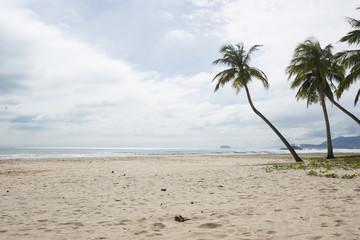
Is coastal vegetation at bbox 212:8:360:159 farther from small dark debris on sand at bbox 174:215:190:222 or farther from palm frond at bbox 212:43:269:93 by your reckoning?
small dark debris on sand at bbox 174:215:190:222

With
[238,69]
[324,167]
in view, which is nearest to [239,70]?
[238,69]

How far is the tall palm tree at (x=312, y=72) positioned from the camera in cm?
1903

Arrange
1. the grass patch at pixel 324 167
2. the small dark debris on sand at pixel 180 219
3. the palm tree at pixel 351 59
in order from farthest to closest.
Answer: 1. the palm tree at pixel 351 59
2. the grass patch at pixel 324 167
3. the small dark debris on sand at pixel 180 219

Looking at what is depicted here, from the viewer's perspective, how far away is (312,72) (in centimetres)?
2067

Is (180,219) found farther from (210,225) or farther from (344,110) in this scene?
(344,110)

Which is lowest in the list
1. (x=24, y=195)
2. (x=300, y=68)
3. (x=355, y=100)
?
(x=24, y=195)

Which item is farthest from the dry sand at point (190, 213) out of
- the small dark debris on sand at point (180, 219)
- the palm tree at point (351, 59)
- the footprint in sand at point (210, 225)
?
the palm tree at point (351, 59)

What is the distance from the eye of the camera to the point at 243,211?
4.66m

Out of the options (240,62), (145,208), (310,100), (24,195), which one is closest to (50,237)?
(145,208)

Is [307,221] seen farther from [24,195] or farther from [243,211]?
[24,195]

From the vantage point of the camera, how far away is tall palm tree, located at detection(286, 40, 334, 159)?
62.4ft

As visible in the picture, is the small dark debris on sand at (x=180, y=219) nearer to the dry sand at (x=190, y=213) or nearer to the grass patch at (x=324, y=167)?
the dry sand at (x=190, y=213)

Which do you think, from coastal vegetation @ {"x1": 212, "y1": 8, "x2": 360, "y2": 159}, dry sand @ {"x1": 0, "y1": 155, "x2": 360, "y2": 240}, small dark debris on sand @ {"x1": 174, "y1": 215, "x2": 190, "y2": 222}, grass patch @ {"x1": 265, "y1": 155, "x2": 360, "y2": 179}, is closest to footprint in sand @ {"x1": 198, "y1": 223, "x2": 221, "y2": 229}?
dry sand @ {"x1": 0, "y1": 155, "x2": 360, "y2": 240}

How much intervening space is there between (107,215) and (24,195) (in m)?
3.71
